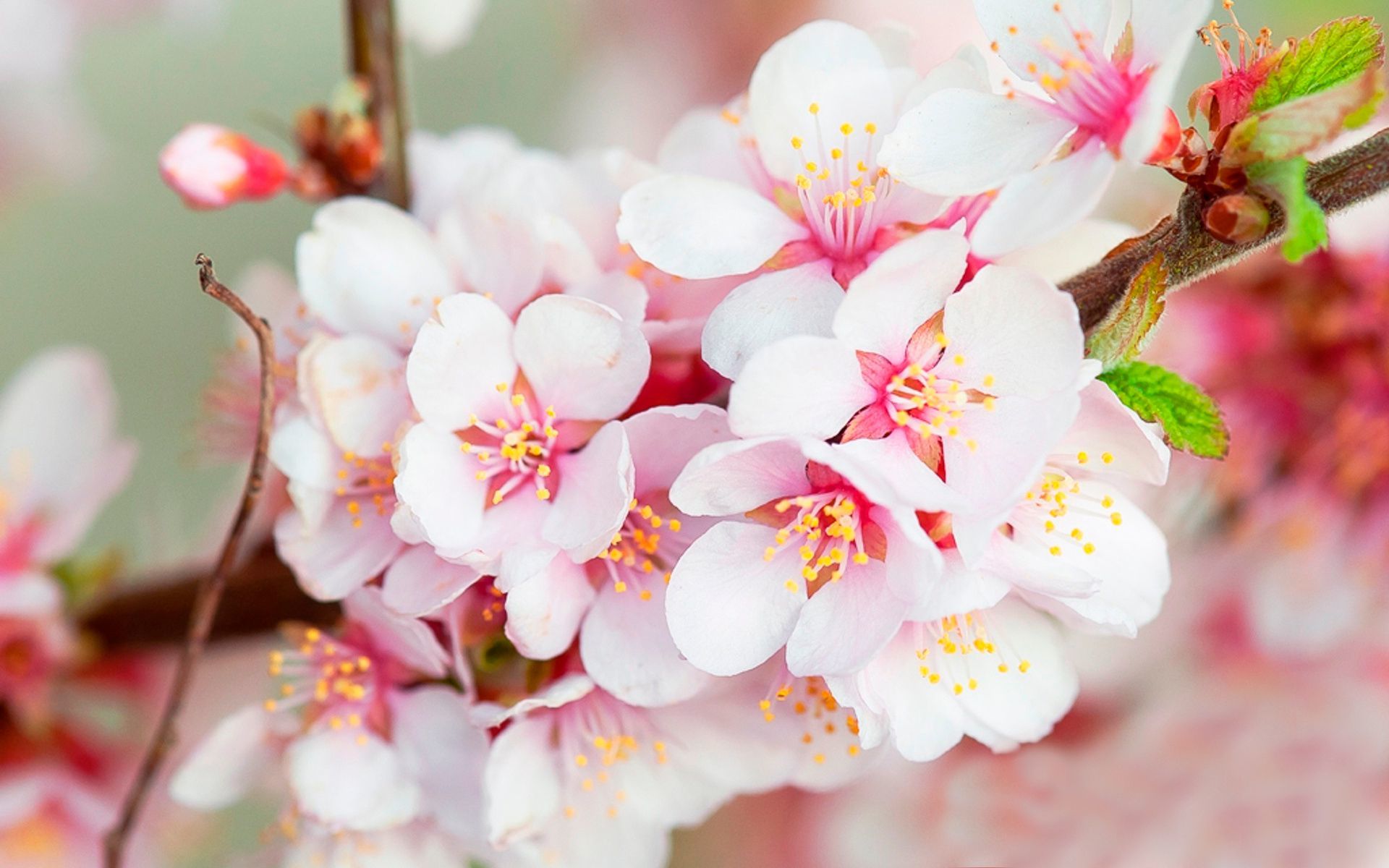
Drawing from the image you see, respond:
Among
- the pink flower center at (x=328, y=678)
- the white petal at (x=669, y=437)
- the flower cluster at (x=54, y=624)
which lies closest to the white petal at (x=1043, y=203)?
the white petal at (x=669, y=437)

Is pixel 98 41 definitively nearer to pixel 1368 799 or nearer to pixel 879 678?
pixel 879 678

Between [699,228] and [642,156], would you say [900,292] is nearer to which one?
[699,228]

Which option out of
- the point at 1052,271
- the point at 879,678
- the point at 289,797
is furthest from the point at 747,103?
the point at 289,797

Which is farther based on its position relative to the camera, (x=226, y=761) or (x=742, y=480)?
(x=226, y=761)

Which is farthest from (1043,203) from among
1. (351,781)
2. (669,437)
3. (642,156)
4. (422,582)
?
(642,156)

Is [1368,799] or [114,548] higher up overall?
[114,548]

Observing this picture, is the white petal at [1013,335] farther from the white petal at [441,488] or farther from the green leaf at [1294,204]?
the white petal at [441,488]
